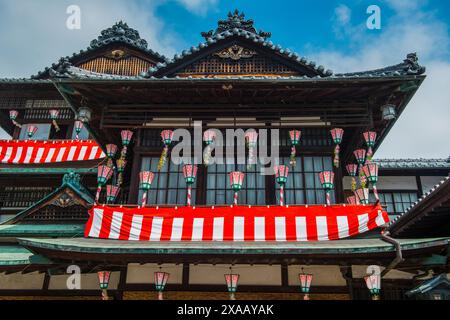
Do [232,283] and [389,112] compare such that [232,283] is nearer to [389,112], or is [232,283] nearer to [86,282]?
[86,282]

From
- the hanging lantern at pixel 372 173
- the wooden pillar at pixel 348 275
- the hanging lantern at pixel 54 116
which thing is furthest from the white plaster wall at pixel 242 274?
the hanging lantern at pixel 54 116

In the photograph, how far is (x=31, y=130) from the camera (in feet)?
70.5

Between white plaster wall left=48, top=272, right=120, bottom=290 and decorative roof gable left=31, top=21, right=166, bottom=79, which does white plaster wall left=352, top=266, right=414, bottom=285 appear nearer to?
white plaster wall left=48, top=272, right=120, bottom=290

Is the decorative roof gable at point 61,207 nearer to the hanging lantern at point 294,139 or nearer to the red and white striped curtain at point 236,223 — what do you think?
the red and white striped curtain at point 236,223

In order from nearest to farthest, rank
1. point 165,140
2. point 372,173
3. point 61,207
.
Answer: point 372,173 → point 165,140 → point 61,207

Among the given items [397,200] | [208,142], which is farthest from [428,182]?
[208,142]

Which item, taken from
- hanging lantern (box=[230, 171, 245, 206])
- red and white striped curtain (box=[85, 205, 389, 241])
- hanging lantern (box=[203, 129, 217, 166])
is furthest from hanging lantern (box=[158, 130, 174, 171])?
hanging lantern (box=[230, 171, 245, 206])

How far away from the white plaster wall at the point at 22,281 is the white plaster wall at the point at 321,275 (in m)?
8.15

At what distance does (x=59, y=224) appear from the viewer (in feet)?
46.3

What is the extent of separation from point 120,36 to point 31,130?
24.5ft

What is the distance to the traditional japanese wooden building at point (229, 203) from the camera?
9.67m

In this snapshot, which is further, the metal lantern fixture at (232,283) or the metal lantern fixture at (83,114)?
the metal lantern fixture at (83,114)
